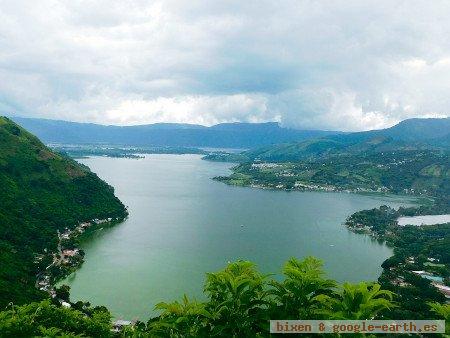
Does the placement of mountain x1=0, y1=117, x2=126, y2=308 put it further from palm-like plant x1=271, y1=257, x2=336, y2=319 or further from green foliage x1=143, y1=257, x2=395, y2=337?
palm-like plant x1=271, y1=257, x2=336, y2=319

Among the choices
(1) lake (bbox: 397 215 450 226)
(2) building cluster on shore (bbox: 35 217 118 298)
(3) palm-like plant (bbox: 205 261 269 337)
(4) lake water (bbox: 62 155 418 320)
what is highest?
(3) palm-like plant (bbox: 205 261 269 337)

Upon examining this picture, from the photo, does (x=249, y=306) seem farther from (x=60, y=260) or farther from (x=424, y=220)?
(x=424, y=220)

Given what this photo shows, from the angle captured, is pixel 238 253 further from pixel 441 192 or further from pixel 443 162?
pixel 443 162

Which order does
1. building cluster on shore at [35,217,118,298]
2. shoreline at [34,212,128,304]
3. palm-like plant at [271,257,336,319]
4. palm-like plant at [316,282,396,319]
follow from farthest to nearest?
shoreline at [34,212,128,304] < building cluster on shore at [35,217,118,298] < palm-like plant at [271,257,336,319] < palm-like plant at [316,282,396,319]

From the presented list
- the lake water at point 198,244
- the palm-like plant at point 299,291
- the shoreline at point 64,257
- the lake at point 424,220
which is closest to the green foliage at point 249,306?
the palm-like plant at point 299,291

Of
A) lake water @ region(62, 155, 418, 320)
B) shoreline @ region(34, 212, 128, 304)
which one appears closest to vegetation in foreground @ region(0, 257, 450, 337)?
lake water @ region(62, 155, 418, 320)

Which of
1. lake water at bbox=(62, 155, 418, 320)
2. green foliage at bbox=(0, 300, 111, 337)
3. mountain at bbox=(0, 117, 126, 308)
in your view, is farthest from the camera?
mountain at bbox=(0, 117, 126, 308)

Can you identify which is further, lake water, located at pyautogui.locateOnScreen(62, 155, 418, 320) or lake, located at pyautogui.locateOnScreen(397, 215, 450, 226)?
lake, located at pyautogui.locateOnScreen(397, 215, 450, 226)
